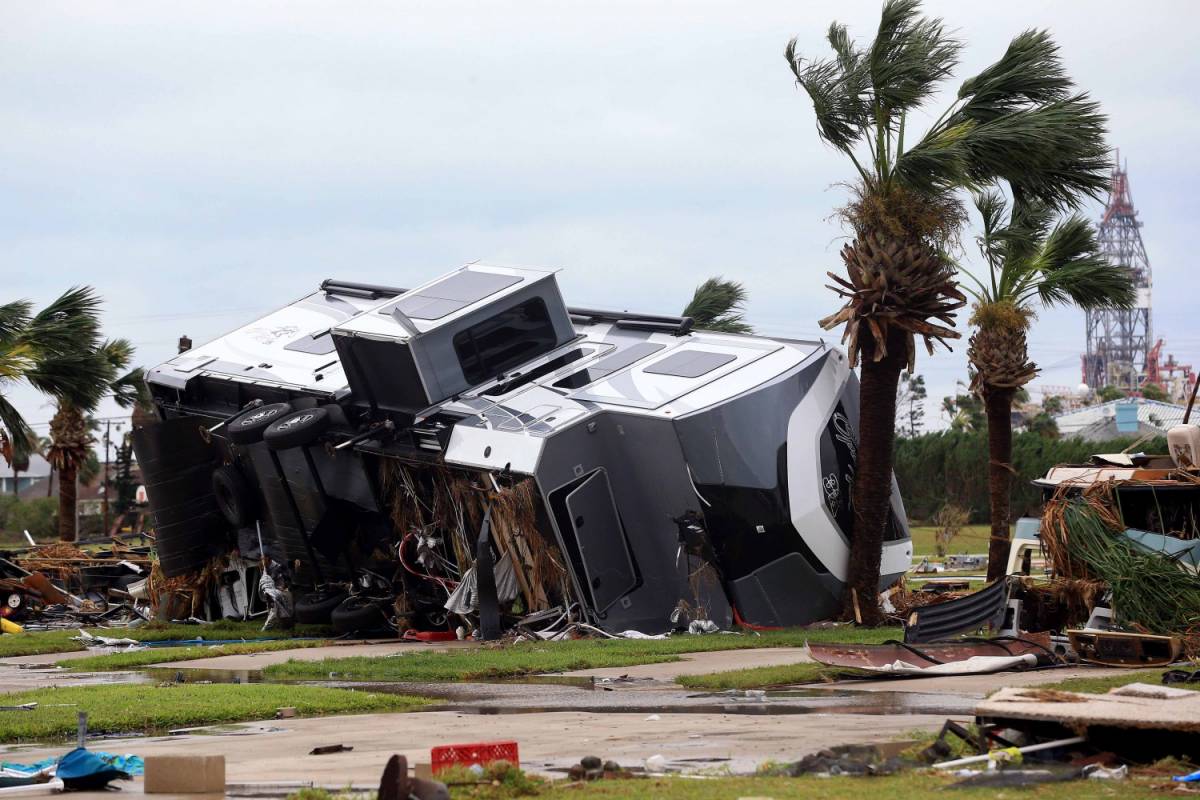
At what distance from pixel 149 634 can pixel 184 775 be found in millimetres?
16047

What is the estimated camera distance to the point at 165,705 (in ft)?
39.6

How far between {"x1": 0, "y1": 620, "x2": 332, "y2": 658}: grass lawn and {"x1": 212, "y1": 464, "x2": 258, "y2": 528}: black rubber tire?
5.71 ft

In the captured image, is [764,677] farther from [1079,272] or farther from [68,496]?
[68,496]

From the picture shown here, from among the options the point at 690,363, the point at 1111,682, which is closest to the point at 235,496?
the point at 690,363

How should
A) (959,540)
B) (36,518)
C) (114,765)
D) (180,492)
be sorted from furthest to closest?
(36,518) → (959,540) → (180,492) → (114,765)

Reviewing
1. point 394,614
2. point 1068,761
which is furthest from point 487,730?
point 394,614

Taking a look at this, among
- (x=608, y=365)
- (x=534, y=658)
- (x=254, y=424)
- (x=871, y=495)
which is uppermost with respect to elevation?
(x=608, y=365)

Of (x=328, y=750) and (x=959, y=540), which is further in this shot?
(x=959, y=540)

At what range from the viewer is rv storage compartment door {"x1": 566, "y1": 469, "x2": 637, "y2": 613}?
61.1 feet

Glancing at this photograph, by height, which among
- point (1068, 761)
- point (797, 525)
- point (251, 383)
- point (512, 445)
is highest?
point (251, 383)

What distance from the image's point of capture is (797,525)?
19.4m

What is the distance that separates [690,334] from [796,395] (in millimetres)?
2683

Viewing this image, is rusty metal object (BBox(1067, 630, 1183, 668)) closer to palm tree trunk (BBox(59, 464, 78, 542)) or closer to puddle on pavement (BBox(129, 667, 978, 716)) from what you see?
puddle on pavement (BBox(129, 667, 978, 716))

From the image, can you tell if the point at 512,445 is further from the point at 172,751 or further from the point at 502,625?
the point at 172,751
